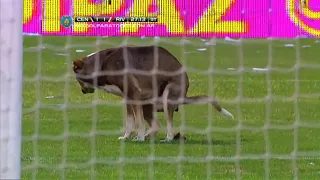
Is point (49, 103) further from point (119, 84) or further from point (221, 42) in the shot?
point (221, 42)

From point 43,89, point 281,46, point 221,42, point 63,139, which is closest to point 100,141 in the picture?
point 63,139

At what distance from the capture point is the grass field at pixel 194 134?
9102 millimetres

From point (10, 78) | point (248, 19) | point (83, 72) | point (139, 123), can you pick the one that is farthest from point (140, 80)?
point (248, 19)

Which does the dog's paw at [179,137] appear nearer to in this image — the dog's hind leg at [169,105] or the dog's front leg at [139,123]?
the dog's hind leg at [169,105]

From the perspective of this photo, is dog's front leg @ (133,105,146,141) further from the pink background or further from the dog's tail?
the pink background

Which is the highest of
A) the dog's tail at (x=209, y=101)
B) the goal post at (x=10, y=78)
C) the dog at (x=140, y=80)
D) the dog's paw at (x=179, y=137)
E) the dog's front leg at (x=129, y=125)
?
the goal post at (x=10, y=78)

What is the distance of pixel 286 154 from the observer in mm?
10328

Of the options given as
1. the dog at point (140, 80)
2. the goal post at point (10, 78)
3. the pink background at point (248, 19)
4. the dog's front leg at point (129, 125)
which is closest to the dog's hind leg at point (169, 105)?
the dog at point (140, 80)

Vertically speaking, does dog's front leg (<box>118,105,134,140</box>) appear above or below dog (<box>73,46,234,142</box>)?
below

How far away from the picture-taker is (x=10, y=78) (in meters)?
4.79

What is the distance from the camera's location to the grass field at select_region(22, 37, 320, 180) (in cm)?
910

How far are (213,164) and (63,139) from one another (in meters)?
2.01

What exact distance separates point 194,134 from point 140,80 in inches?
35.0

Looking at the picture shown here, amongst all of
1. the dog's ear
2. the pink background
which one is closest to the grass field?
the dog's ear
